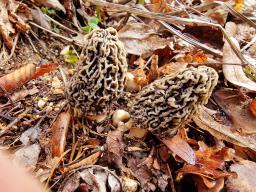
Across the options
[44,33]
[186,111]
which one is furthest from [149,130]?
[44,33]

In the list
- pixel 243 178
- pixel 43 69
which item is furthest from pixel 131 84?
pixel 243 178

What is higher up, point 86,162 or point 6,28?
point 6,28

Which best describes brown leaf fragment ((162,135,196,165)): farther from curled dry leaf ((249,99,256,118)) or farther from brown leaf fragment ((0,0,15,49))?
brown leaf fragment ((0,0,15,49))

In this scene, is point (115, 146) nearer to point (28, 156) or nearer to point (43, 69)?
point (28, 156)

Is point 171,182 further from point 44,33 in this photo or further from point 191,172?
point 44,33

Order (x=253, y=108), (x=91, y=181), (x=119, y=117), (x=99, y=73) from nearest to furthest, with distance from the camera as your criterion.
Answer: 1. (x=91, y=181)
2. (x=99, y=73)
3. (x=119, y=117)
4. (x=253, y=108)
